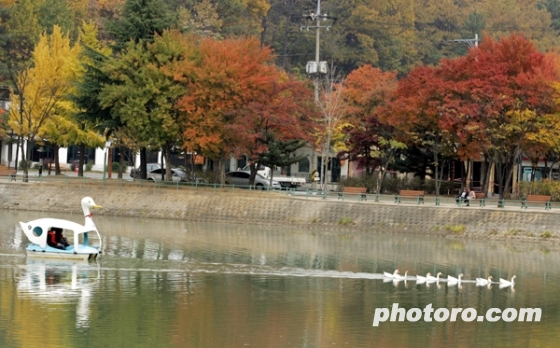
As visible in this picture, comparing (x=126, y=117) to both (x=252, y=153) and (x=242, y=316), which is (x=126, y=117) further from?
(x=242, y=316)

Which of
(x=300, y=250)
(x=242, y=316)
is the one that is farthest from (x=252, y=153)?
(x=242, y=316)

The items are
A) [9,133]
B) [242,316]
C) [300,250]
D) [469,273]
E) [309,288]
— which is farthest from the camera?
[9,133]

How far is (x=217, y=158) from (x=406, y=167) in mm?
11751

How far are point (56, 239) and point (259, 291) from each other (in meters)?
9.74

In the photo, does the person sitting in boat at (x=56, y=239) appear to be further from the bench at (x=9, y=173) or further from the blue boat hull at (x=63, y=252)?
the bench at (x=9, y=173)

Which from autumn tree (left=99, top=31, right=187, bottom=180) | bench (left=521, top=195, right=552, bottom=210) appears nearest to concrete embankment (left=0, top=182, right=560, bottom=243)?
bench (left=521, top=195, right=552, bottom=210)

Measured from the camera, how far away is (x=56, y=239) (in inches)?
1569

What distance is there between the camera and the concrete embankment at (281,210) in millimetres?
52188

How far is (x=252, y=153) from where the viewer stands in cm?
6034

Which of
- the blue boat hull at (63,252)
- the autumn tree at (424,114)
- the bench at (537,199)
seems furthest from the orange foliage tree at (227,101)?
the blue boat hull at (63,252)

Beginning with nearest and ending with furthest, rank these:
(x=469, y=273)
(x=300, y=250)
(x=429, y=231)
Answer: (x=469, y=273) < (x=300, y=250) < (x=429, y=231)

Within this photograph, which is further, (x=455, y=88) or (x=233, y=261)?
(x=455, y=88)
